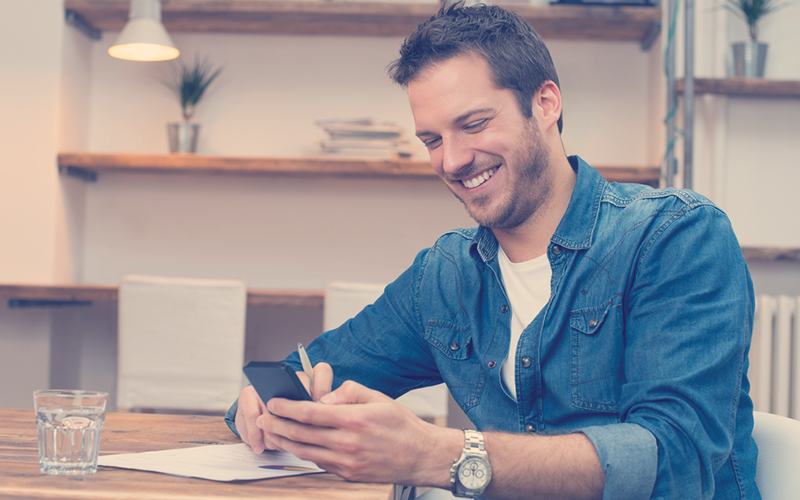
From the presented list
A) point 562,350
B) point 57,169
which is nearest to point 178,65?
point 57,169

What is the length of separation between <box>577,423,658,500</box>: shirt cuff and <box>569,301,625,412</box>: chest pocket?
184mm

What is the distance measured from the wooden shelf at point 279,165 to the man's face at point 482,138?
1.61m

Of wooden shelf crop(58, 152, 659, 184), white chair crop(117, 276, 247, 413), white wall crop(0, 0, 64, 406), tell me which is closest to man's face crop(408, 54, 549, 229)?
white chair crop(117, 276, 247, 413)

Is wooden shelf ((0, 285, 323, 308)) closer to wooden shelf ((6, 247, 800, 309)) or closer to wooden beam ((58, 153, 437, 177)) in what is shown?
wooden shelf ((6, 247, 800, 309))

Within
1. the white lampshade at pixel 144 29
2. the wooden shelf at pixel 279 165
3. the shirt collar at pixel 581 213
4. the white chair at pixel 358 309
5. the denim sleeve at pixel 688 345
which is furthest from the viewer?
the wooden shelf at pixel 279 165

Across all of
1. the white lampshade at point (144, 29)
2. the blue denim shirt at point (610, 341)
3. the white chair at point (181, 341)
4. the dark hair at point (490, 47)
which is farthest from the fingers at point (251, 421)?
the white lampshade at point (144, 29)

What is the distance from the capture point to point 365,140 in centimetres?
281

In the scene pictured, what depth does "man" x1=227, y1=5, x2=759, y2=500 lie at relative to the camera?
71 centimetres

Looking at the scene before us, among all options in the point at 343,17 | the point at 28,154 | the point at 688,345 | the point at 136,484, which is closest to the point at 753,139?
the point at 343,17

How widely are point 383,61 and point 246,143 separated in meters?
0.75

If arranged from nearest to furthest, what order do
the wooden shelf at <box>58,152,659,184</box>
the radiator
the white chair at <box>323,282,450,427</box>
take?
the white chair at <box>323,282,450,427</box>
the radiator
the wooden shelf at <box>58,152,659,184</box>

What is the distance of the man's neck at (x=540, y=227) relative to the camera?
1.12 m

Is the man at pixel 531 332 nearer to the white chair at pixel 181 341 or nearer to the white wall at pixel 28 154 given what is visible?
the white chair at pixel 181 341

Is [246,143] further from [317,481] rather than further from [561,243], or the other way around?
[317,481]
